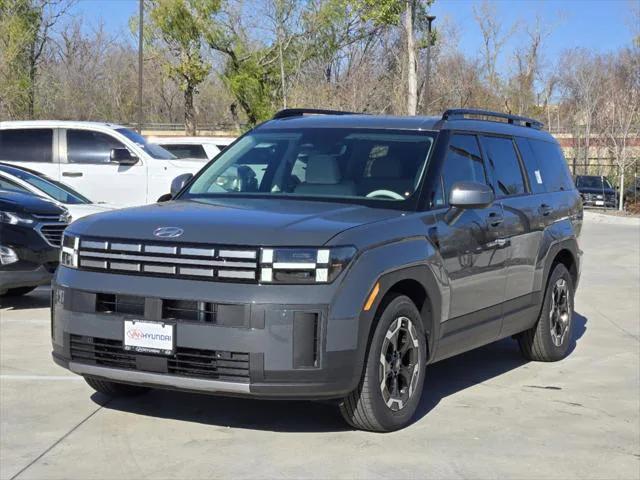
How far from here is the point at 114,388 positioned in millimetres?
6234

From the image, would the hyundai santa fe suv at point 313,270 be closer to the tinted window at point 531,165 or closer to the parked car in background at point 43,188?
the tinted window at point 531,165

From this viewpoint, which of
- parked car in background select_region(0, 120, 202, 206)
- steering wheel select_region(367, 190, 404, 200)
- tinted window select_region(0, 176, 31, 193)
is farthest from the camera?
parked car in background select_region(0, 120, 202, 206)

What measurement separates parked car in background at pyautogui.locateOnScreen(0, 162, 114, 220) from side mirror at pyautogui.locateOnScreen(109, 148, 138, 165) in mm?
2015

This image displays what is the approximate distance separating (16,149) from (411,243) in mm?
10386

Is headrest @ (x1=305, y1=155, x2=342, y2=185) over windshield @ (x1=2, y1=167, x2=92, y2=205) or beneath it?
over

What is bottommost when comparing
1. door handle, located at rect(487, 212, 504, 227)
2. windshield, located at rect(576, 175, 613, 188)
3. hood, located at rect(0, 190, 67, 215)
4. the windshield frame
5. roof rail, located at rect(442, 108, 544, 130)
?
windshield, located at rect(576, 175, 613, 188)

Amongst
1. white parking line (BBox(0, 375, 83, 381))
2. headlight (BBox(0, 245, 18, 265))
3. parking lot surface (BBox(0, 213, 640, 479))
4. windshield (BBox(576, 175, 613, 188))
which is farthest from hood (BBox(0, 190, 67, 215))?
windshield (BBox(576, 175, 613, 188))

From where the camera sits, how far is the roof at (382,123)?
21.7 feet

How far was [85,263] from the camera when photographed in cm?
539

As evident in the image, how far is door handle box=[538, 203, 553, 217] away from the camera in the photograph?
7652 millimetres

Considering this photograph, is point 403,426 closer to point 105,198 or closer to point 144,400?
point 144,400

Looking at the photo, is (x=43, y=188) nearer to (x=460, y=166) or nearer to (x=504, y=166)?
(x=504, y=166)

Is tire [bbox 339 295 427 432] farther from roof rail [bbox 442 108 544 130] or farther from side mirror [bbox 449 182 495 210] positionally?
roof rail [bbox 442 108 544 130]

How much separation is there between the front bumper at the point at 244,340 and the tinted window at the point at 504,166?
2537 millimetres
